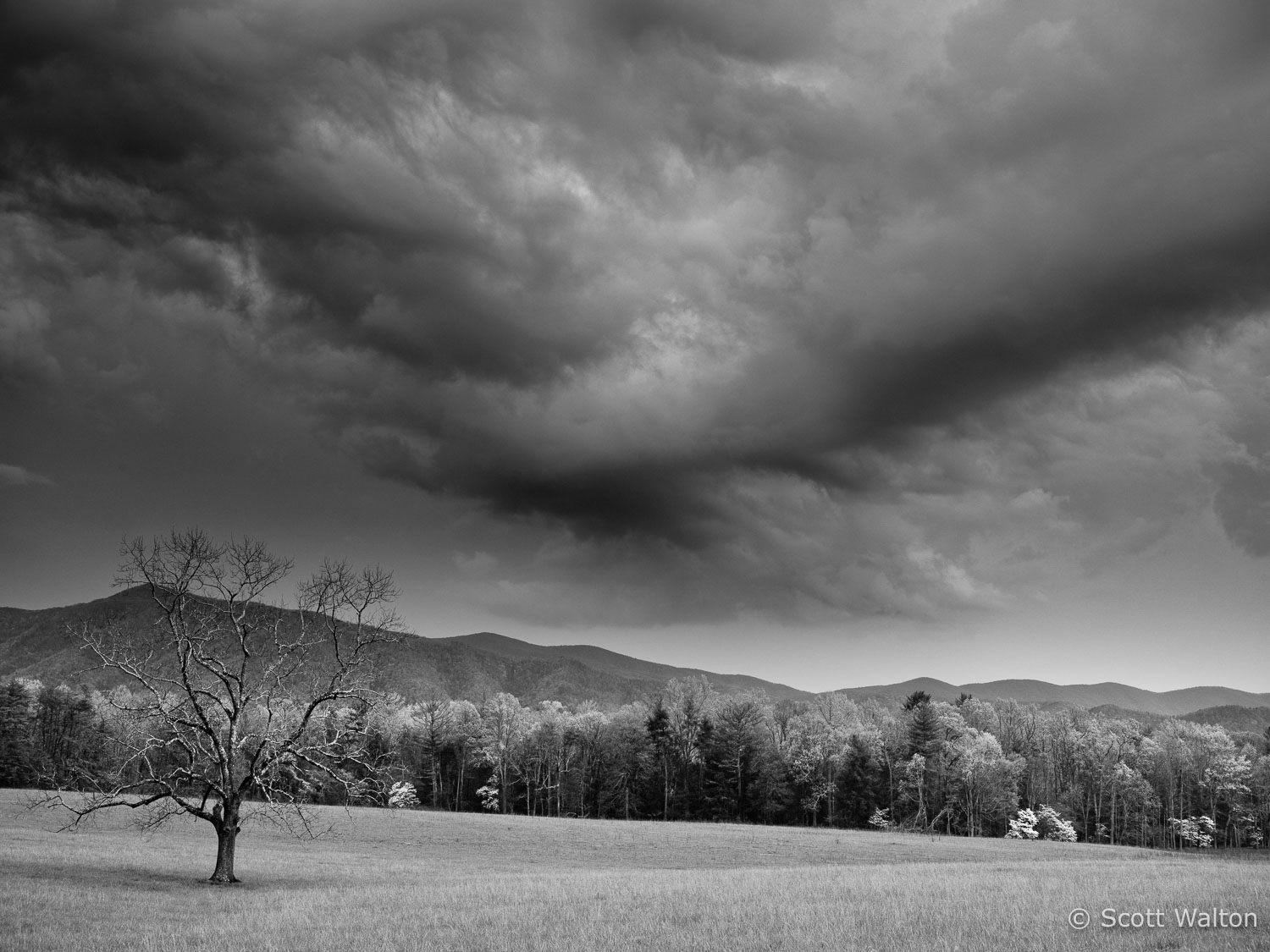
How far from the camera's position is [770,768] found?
96.1 metres

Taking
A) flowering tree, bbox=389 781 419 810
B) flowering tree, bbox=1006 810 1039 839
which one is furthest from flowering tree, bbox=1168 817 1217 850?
flowering tree, bbox=389 781 419 810

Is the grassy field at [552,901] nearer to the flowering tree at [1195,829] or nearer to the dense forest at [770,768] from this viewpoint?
the dense forest at [770,768]

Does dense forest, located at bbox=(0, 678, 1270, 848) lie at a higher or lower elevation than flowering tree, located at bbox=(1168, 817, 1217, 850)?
higher

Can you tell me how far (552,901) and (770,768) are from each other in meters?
77.9

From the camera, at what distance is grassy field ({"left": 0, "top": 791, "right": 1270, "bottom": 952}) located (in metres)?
16.5

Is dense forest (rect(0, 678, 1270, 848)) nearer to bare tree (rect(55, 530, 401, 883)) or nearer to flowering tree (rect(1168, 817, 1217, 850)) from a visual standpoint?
flowering tree (rect(1168, 817, 1217, 850))

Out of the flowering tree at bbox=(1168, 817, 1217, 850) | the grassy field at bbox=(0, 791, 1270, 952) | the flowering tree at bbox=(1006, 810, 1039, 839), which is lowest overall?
the flowering tree at bbox=(1168, 817, 1217, 850)

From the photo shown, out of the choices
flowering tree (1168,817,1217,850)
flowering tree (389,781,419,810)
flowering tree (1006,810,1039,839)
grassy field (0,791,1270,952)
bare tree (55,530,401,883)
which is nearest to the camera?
grassy field (0,791,1270,952)

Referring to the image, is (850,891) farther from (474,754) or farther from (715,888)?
(474,754)

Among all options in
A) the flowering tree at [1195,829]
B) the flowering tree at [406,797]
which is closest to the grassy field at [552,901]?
the flowering tree at [406,797]

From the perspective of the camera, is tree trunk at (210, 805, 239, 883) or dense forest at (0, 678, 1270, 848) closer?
tree trunk at (210, 805, 239, 883)

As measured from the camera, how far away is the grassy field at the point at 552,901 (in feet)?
54.0

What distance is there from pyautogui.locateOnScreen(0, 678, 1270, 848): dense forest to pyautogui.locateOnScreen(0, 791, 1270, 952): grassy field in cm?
A: 4727

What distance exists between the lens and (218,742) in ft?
89.9
